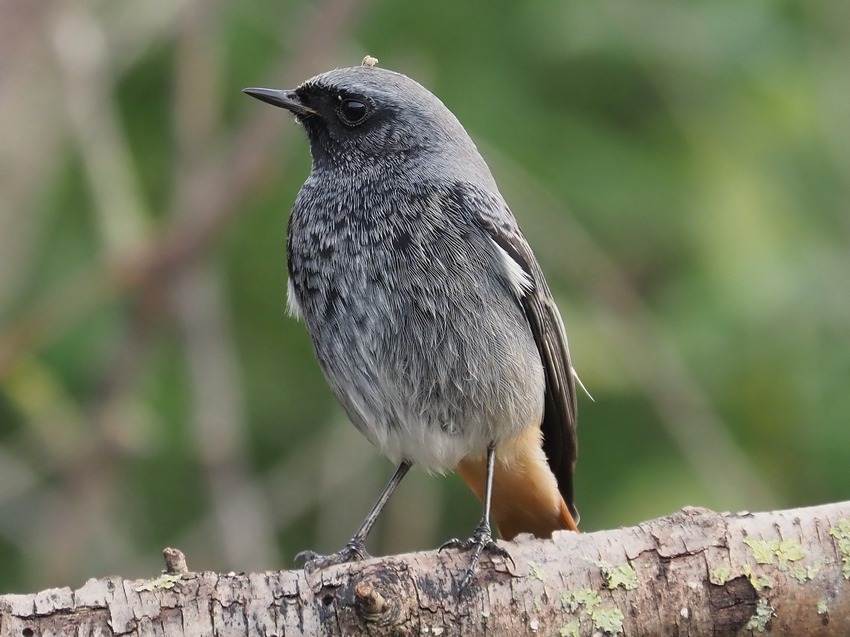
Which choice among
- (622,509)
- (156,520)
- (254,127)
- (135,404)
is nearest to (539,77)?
(254,127)

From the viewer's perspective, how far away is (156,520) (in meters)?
6.71

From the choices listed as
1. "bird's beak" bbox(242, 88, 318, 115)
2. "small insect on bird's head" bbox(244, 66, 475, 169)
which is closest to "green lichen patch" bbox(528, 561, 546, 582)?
"small insect on bird's head" bbox(244, 66, 475, 169)

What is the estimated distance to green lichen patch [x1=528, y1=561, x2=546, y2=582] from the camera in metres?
3.44

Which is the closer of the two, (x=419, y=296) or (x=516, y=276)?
(x=419, y=296)

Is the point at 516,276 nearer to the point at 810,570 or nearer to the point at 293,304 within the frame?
the point at 293,304

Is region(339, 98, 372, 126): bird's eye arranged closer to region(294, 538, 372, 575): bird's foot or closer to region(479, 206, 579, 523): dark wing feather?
region(479, 206, 579, 523): dark wing feather

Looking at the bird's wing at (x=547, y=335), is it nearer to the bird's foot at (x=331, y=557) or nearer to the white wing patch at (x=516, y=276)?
the white wing patch at (x=516, y=276)

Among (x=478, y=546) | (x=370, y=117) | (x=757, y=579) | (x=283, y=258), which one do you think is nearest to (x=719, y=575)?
(x=757, y=579)

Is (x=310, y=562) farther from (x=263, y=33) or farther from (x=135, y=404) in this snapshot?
(x=263, y=33)

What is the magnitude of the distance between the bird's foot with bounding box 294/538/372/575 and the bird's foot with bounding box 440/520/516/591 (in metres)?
0.31

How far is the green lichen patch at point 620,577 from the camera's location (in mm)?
3416

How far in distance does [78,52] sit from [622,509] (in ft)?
11.6

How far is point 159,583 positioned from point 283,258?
309 centimetres

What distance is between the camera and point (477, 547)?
3633mm
